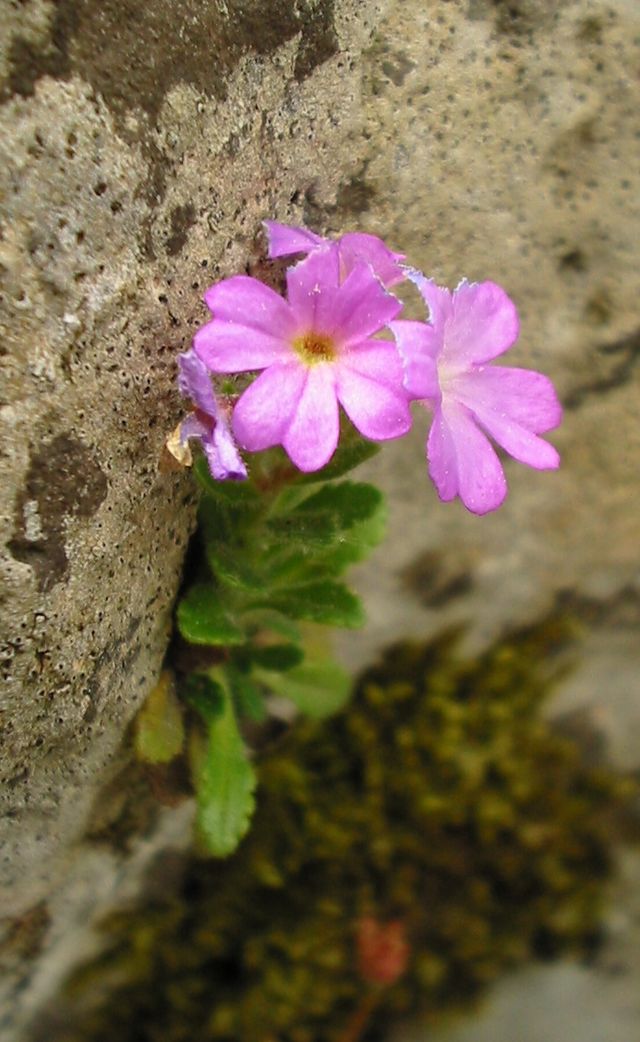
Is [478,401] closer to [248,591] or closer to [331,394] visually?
[331,394]

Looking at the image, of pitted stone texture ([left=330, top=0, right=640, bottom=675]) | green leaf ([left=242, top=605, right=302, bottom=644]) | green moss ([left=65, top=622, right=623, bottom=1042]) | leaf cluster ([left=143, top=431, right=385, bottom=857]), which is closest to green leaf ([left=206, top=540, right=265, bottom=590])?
leaf cluster ([left=143, top=431, right=385, bottom=857])

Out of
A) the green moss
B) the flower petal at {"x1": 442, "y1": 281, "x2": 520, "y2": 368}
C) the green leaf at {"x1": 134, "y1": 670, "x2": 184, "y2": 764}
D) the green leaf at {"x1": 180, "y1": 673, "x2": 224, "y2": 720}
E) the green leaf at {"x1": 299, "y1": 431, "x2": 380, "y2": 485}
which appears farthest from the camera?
the green moss

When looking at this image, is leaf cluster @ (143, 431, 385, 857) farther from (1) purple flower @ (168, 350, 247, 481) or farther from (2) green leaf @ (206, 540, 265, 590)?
(1) purple flower @ (168, 350, 247, 481)

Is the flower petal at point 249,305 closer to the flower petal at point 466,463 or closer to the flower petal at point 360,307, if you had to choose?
the flower petal at point 360,307

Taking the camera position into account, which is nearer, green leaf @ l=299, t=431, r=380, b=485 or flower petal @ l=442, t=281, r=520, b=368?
flower petal @ l=442, t=281, r=520, b=368

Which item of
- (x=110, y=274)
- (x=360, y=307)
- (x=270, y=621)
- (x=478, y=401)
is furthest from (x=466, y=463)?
(x=270, y=621)

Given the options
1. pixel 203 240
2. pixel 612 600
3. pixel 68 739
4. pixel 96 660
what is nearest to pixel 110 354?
pixel 203 240

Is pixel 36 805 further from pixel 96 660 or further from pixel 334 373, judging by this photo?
Answer: pixel 334 373

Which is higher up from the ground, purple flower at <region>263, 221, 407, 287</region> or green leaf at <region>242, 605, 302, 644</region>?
purple flower at <region>263, 221, 407, 287</region>
